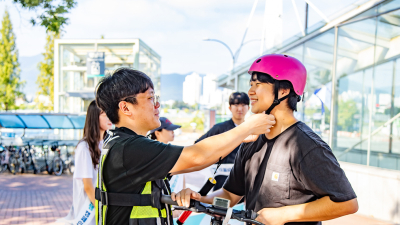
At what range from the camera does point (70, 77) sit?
95.6 feet

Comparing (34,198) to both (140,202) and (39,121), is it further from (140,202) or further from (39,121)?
(140,202)

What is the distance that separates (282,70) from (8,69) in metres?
37.8

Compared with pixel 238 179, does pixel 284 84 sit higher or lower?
higher

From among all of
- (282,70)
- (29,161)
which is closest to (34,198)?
(29,161)

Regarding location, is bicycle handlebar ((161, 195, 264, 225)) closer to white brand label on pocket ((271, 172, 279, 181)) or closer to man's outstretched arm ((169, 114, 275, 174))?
man's outstretched arm ((169, 114, 275, 174))

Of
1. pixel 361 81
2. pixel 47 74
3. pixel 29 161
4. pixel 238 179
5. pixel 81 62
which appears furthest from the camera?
pixel 47 74

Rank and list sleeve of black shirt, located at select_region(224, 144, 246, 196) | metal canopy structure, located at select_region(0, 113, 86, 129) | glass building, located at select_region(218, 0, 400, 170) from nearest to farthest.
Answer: sleeve of black shirt, located at select_region(224, 144, 246, 196) → glass building, located at select_region(218, 0, 400, 170) → metal canopy structure, located at select_region(0, 113, 86, 129)

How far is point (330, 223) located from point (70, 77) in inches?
1079

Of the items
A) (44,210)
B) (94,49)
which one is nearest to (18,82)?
(94,49)

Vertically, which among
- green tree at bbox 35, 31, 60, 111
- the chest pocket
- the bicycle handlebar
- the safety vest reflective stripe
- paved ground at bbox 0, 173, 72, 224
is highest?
green tree at bbox 35, 31, 60, 111

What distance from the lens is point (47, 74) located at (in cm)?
3234

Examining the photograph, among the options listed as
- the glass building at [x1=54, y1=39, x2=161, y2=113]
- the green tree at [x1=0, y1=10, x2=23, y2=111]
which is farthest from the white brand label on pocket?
the green tree at [x1=0, y1=10, x2=23, y2=111]

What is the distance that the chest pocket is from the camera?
1.96 m

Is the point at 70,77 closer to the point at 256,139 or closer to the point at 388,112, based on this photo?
the point at 388,112
